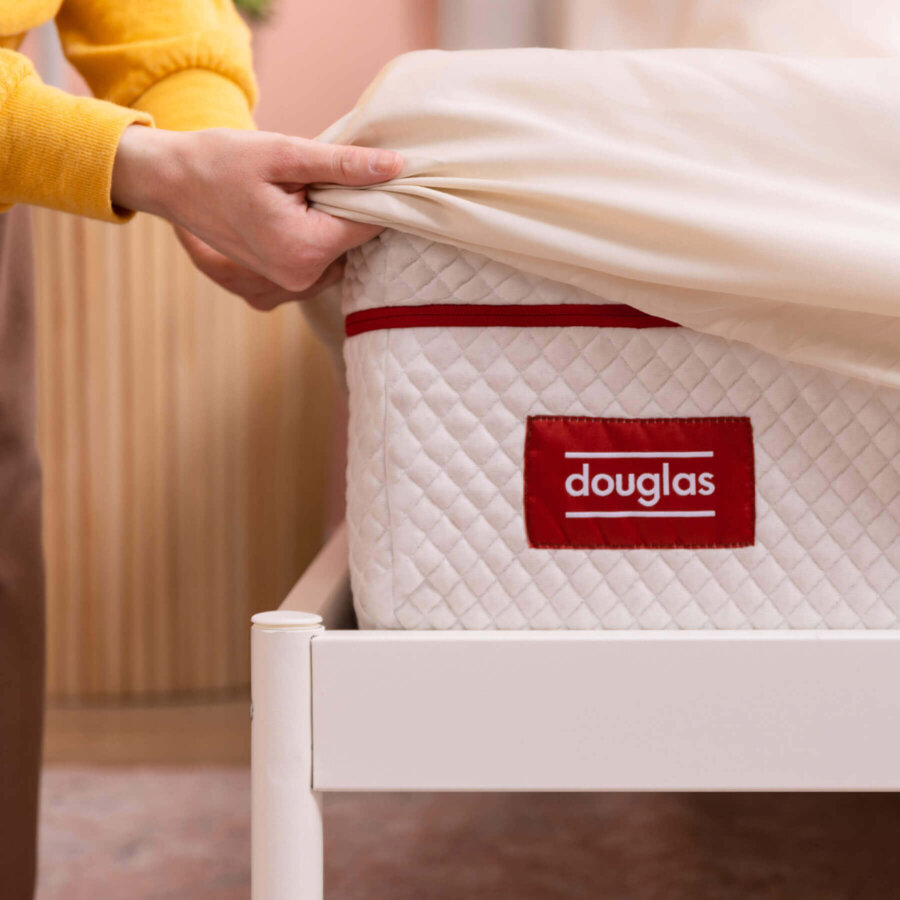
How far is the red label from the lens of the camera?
0.53 m

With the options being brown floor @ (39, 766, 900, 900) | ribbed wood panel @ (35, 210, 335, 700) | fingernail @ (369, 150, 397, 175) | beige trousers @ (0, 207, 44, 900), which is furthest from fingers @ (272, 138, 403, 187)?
ribbed wood panel @ (35, 210, 335, 700)

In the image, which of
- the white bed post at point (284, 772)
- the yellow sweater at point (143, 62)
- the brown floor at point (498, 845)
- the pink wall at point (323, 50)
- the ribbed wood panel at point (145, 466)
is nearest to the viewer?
the white bed post at point (284, 772)

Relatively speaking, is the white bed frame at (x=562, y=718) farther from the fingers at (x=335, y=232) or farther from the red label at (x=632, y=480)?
the fingers at (x=335, y=232)

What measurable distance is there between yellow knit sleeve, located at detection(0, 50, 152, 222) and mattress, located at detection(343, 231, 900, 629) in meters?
0.19

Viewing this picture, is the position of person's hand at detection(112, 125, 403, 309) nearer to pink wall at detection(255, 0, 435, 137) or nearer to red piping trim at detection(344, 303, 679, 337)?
red piping trim at detection(344, 303, 679, 337)

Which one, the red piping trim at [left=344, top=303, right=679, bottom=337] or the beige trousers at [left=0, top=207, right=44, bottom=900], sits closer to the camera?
the red piping trim at [left=344, top=303, right=679, bottom=337]

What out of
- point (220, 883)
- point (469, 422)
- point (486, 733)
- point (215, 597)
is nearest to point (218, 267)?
point (469, 422)

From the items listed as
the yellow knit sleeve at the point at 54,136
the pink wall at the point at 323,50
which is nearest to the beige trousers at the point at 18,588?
the yellow knit sleeve at the point at 54,136

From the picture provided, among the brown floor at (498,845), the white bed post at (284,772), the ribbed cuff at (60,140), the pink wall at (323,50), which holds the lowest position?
the brown floor at (498,845)

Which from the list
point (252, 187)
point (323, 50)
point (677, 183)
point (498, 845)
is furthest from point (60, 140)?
point (323, 50)

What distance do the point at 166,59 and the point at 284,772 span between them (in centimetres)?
61

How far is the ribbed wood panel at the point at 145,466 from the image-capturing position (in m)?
1.36

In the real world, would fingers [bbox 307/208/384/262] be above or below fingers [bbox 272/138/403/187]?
below

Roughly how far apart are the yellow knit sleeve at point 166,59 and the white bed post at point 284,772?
0.48 m
